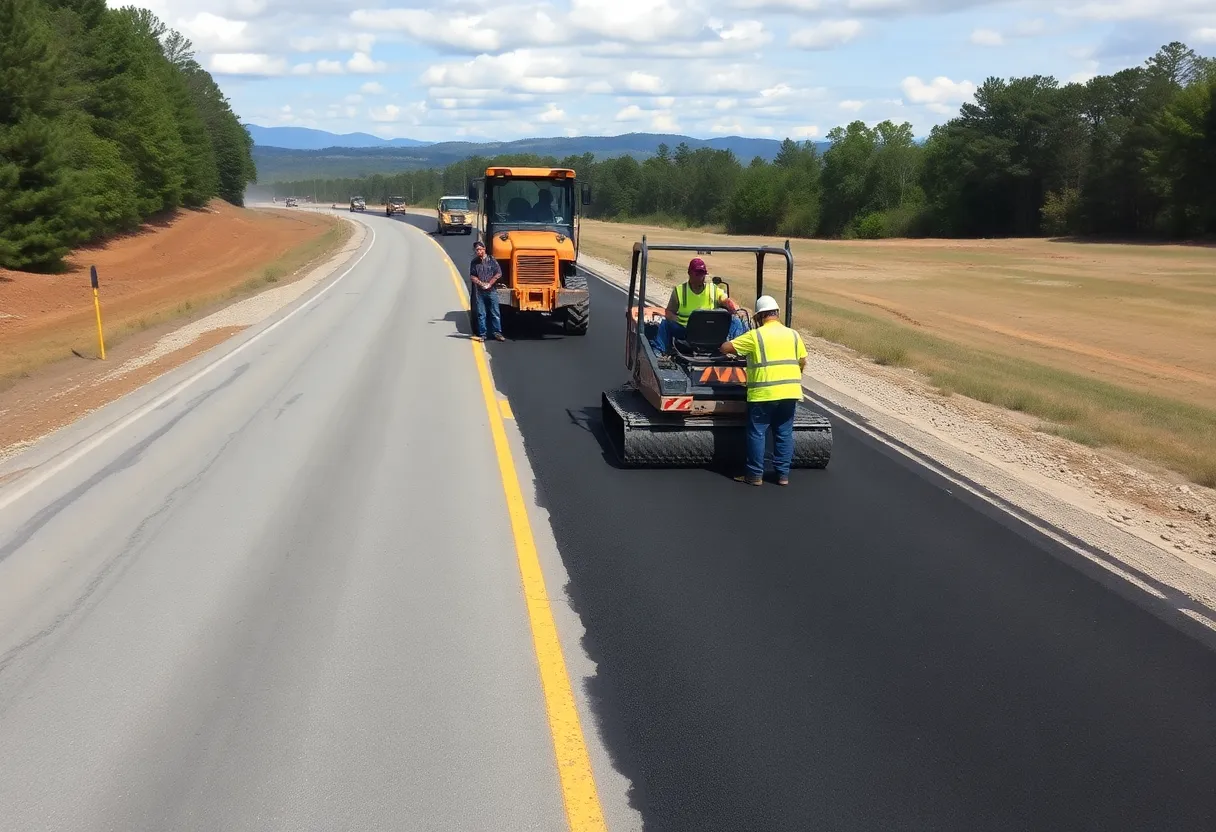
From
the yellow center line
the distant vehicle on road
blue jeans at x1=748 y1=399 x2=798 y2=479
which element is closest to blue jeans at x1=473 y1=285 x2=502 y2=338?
the yellow center line

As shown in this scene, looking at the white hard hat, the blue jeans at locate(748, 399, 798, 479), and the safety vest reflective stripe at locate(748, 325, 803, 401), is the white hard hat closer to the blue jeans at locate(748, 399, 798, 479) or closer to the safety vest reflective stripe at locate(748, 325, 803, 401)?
the safety vest reflective stripe at locate(748, 325, 803, 401)

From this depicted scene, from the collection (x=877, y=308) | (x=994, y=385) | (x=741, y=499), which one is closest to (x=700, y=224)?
(x=877, y=308)

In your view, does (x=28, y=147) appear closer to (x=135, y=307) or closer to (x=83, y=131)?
(x=135, y=307)

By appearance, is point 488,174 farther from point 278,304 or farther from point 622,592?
point 622,592

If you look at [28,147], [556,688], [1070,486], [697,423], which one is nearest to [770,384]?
[697,423]

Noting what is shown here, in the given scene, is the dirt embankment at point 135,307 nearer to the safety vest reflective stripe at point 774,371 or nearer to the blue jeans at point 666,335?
the blue jeans at point 666,335

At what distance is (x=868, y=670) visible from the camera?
19.3 ft

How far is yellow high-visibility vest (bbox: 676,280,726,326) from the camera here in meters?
11.5

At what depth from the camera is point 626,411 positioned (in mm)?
10438

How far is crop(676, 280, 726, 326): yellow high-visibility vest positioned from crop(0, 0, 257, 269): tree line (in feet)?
101

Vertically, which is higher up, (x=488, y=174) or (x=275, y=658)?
(x=488, y=174)

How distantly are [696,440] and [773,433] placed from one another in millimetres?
735

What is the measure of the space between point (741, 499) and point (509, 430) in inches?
136

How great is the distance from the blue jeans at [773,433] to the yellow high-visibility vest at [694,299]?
7.38 feet
